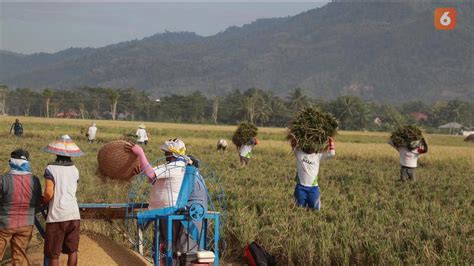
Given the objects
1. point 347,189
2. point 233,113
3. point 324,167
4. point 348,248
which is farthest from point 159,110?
point 348,248

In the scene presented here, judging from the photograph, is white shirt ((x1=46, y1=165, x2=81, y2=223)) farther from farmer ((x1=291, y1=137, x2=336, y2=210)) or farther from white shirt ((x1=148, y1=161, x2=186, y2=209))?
farmer ((x1=291, y1=137, x2=336, y2=210))

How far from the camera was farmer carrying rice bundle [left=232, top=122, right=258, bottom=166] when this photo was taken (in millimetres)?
20875

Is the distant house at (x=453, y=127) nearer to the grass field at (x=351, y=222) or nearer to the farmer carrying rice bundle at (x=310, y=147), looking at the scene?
the grass field at (x=351, y=222)

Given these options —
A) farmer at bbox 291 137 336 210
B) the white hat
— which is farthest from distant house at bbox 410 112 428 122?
the white hat

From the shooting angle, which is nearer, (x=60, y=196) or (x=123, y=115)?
(x=60, y=196)

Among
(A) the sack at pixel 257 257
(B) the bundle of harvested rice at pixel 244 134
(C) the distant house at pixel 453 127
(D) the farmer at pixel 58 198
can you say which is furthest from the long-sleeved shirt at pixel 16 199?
(C) the distant house at pixel 453 127

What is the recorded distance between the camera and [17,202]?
20.7ft

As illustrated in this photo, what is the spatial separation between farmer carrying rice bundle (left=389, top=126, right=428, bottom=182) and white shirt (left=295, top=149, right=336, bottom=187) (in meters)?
6.17

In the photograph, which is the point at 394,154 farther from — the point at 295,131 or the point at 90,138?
the point at 295,131

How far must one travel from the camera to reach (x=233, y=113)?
122 m

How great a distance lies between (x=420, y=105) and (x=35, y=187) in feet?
640

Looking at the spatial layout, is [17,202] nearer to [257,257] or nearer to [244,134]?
[257,257]

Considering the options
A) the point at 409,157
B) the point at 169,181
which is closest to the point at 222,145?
the point at 409,157

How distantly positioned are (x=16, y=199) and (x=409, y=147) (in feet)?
39.1
